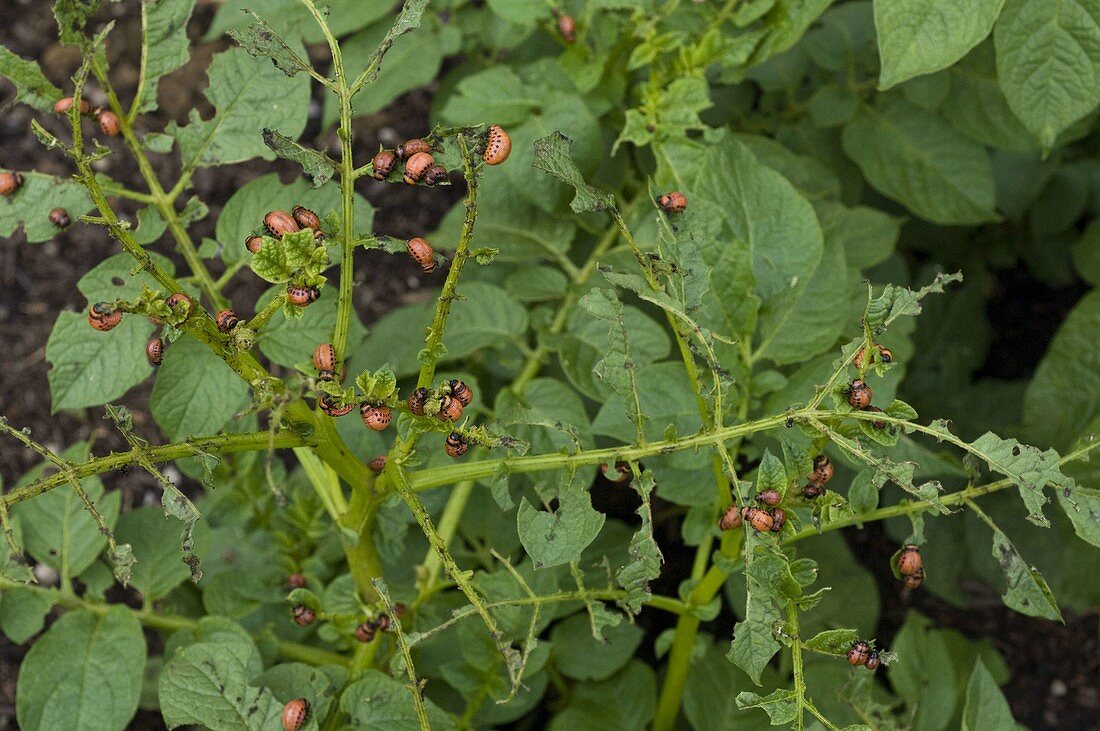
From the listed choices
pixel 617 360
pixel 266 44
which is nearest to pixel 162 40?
pixel 266 44

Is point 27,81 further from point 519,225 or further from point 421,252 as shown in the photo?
point 519,225

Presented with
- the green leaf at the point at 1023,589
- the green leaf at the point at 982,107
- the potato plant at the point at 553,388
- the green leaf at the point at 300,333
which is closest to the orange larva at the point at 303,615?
the potato plant at the point at 553,388

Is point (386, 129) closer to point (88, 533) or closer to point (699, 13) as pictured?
point (699, 13)

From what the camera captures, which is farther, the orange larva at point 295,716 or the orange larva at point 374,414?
the orange larva at point 295,716

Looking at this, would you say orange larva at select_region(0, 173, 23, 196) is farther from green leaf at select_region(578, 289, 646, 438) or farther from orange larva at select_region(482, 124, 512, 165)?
green leaf at select_region(578, 289, 646, 438)

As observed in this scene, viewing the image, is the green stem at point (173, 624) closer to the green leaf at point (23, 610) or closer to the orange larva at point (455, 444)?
the green leaf at point (23, 610)

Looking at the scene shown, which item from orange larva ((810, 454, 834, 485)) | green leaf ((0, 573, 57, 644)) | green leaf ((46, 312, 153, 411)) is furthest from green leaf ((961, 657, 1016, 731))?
green leaf ((0, 573, 57, 644))
